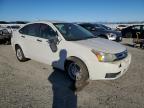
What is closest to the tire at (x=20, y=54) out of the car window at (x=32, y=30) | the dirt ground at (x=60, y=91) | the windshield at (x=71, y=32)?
the car window at (x=32, y=30)

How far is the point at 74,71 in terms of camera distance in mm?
5168

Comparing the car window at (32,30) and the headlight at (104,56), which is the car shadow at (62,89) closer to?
the headlight at (104,56)

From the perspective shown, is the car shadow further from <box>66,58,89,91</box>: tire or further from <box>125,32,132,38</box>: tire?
<box>125,32,132,38</box>: tire

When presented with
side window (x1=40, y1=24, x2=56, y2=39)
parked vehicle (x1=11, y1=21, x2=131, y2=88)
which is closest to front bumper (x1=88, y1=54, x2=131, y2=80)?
parked vehicle (x1=11, y1=21, x2=131, y2=88)

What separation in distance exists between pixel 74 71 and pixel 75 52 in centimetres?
57

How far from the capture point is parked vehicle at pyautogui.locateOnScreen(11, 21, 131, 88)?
4605 mm

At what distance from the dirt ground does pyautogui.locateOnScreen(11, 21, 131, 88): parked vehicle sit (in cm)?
37

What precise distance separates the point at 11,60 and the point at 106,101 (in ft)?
16.6

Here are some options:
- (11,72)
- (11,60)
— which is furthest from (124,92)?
(11,60)

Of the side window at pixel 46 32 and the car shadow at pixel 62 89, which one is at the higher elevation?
the side window at pixel 46 32

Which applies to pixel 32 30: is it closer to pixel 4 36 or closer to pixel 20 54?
pixel 20 54

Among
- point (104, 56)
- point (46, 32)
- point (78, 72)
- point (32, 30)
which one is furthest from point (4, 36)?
point (104, 56)

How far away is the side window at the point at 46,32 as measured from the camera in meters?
5.60

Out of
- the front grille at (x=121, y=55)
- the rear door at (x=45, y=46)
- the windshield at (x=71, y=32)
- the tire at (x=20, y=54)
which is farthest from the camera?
the tire at (x=20, y=54)
